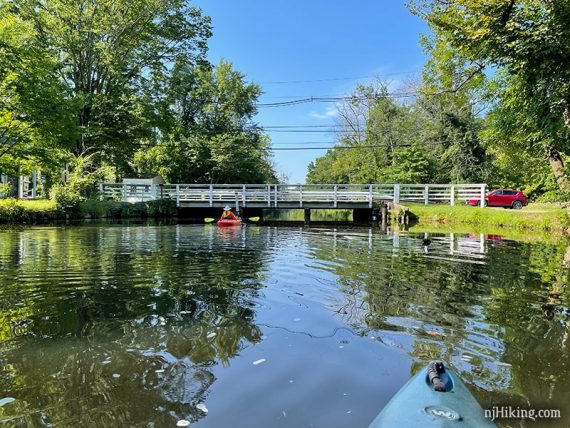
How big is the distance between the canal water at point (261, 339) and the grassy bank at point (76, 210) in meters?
13.0

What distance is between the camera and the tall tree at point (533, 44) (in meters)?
6.89

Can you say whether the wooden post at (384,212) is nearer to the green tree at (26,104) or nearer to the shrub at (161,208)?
the shrub at (161,208)

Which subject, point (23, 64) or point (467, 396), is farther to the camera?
point (23, 64)

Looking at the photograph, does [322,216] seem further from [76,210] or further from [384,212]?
[76,210]

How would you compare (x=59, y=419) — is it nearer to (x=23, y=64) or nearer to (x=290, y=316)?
(x=290, y=316)

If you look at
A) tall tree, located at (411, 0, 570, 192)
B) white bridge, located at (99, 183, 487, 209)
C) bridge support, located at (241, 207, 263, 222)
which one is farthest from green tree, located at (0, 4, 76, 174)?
tall tree, located at (411, 0, 570, 192)

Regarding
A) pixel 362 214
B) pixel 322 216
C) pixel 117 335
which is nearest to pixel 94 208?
pixel 362 214

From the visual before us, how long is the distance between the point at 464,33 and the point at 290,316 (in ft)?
20.3

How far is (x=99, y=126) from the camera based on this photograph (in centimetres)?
2755

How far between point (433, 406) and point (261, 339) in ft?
7.74

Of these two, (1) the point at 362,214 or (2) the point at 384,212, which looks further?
(1) the point at 362,214

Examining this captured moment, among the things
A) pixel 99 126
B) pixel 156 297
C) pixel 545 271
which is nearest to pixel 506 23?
pixel 545 271

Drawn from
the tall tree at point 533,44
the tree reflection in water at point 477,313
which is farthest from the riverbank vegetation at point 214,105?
the tree reflection in water at point 477,313

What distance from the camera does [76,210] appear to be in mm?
22844
